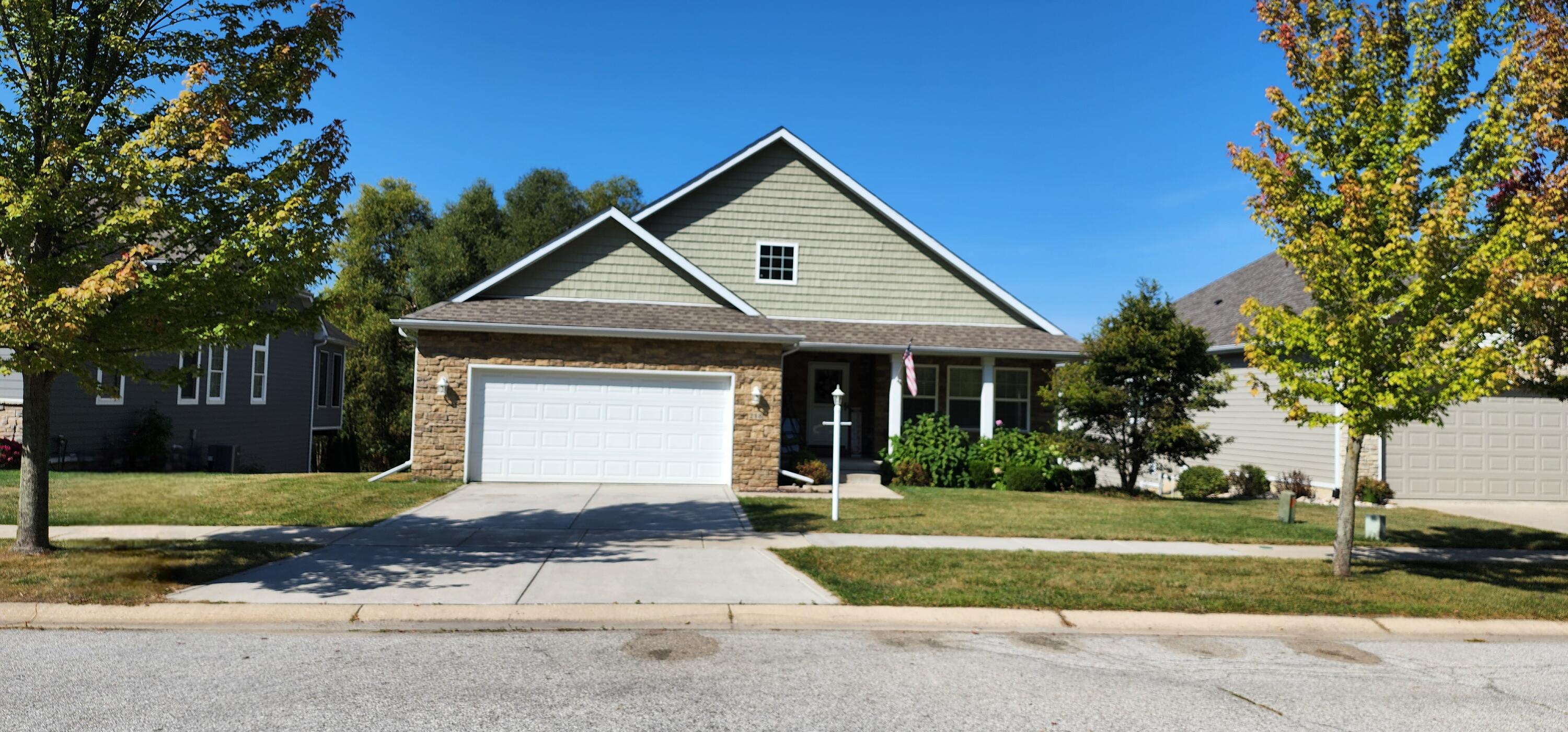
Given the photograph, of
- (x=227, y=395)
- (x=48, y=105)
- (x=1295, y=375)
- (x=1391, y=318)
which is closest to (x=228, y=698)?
(x=48, y=105)

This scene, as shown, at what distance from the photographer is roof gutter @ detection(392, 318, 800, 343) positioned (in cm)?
1609

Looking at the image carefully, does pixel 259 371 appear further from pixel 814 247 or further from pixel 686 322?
pixel 814 247

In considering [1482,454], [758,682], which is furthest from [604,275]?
[1482,454]

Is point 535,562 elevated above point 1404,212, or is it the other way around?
point 1404,212

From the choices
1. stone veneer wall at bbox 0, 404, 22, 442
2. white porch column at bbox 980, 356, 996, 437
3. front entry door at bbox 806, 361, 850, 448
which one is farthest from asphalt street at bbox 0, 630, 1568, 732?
front entry door at bbox 806, 361, 850, 448

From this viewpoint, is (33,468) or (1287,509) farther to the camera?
(1287,509)

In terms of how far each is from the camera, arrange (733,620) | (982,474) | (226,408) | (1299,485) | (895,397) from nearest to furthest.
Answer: (733,620)
(982,474)
(1299,485)
(895,397)
(226,408)

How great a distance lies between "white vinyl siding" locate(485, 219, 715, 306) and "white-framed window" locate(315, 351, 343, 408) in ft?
48.2

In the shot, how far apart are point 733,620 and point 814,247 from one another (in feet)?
49.5

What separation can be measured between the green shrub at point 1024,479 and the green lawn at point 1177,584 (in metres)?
7.54

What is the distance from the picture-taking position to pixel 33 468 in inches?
352

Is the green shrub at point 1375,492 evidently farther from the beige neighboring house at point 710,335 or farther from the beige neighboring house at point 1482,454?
the beige neighboring house at point 710,335

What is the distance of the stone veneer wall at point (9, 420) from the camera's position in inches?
682

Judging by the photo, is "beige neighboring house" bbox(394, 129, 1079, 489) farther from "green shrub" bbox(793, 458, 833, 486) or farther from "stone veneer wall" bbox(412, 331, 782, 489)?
"green shrub" bbox(793, 458, 833, 486)
